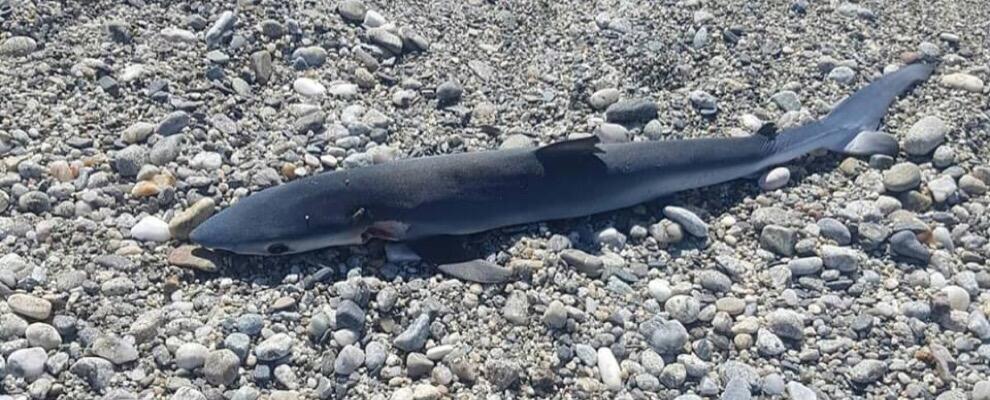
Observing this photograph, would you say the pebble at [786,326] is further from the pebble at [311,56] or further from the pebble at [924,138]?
the pebble at [311,56]

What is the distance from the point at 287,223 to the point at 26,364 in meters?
1.02

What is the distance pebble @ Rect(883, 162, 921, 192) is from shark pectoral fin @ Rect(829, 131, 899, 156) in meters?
0.16

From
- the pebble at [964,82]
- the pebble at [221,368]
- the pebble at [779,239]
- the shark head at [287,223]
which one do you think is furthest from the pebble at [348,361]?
the pebble at [964,82]

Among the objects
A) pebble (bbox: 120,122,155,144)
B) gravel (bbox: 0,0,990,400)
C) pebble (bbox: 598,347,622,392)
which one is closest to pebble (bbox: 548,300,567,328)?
gravel (bbox: 0,0,990,400)

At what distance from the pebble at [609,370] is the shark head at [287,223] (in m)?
1.04

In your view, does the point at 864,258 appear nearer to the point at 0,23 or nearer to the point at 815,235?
the point at 815,235

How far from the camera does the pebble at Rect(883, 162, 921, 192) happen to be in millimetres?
4785

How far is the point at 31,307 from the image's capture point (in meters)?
3.87

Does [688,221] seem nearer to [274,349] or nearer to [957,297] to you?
[957,297]

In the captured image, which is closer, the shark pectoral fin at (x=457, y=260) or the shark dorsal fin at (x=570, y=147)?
the shark pectoral fin at (x=457, y=260)

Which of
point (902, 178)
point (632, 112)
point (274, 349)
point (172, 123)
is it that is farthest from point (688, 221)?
point (172, 123)

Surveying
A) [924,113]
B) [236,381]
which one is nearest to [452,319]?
[236,381]

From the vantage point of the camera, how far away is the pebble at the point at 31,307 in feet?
12.7

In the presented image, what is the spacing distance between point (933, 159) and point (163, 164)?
10.9 ft
